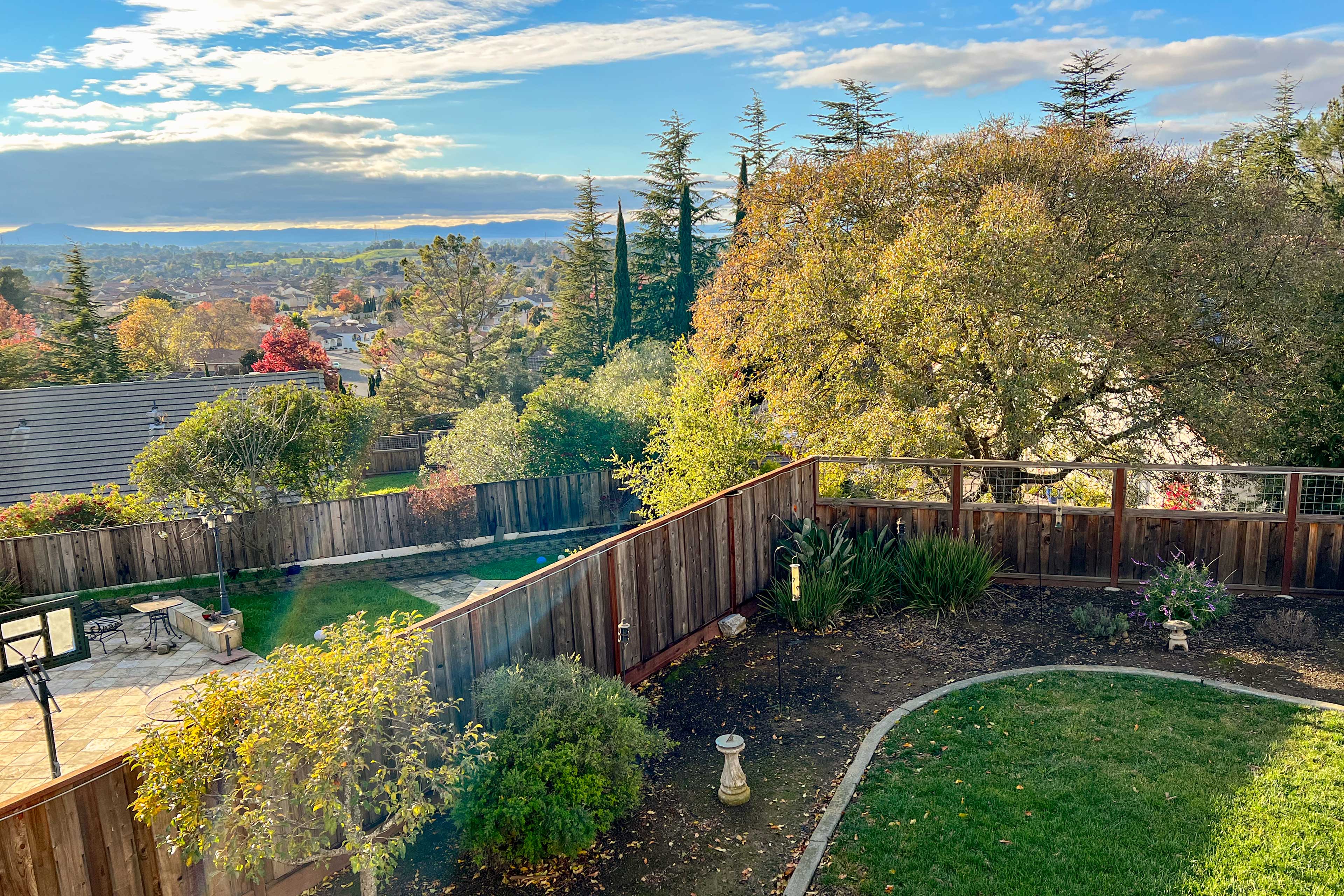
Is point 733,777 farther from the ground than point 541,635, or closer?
closer

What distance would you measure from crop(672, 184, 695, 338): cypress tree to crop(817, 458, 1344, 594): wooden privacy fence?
2609 cm

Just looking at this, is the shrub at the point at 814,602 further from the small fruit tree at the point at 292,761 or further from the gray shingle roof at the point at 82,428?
the gray shingle roof at the point at 82,428

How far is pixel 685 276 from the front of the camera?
115 ft

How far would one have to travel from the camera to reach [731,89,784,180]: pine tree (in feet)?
129

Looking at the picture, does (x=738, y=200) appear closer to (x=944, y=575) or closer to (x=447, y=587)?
(x=447, y=587)

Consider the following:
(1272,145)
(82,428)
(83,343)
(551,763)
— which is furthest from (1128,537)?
(83,343)

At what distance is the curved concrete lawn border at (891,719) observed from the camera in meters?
4.73

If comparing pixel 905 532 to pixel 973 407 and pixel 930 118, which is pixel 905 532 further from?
pixel 930 118

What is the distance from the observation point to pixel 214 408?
14.8 metres

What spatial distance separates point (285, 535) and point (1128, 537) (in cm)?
1362

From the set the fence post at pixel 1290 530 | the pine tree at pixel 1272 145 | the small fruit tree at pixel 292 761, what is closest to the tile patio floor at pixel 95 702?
the small fruit tree at pixel 292 761

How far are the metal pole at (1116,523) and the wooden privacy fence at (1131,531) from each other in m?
0.01

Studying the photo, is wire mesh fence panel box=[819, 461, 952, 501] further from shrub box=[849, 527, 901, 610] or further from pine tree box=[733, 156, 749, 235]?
pine tree box=[733, 156, 749, 235]

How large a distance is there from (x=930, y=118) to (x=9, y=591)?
65.3 feet
